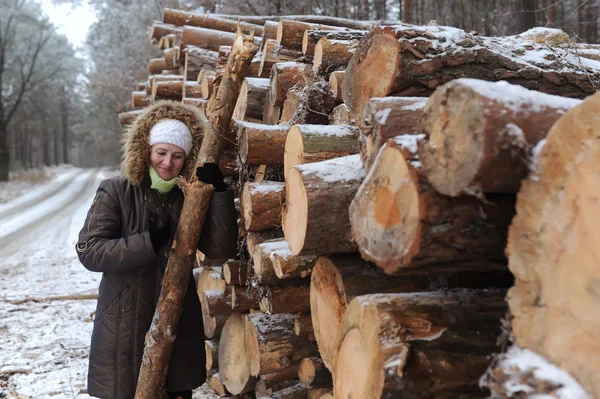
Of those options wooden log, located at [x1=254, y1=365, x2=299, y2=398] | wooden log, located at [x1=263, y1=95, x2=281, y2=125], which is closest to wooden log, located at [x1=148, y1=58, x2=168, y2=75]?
wooden log, located at [x1=263, y1=95, x2=281, y2=125]

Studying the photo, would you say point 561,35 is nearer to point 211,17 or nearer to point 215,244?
point 215,244

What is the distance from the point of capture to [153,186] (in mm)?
2844

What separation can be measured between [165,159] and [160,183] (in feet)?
0.45

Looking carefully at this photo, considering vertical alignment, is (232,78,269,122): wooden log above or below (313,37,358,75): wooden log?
below

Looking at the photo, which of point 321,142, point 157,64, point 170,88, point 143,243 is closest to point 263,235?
point 143,243

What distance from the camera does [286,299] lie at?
2.98 metres

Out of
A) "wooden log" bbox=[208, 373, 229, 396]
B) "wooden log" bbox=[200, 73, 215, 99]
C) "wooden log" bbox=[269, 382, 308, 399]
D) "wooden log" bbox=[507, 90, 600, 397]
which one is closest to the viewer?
"wooden log" bbox=[507, 90, 600, 397]

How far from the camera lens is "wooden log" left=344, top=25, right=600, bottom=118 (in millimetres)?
2221

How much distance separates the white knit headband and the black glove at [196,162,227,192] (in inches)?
8.2

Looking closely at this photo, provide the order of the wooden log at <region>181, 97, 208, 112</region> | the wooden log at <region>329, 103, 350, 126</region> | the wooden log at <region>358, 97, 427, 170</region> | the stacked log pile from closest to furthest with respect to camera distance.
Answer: the stacked log pile
the wooden log at <region>358, 97, 427, 170</region>
the wooden log at <region>329, 103, 350, 126</region>
the wooden log at <region>181, 97, 208, 112</region>

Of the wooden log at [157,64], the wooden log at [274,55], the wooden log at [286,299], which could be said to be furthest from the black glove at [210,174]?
the wooden log at [157,64]

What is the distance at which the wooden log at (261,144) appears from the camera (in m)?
3.05

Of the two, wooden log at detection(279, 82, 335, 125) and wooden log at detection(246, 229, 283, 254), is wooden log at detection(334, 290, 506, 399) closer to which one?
wooden log at detection(246, 229, 283, 254)

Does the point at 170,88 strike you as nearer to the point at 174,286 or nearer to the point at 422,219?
the point at 174,286
